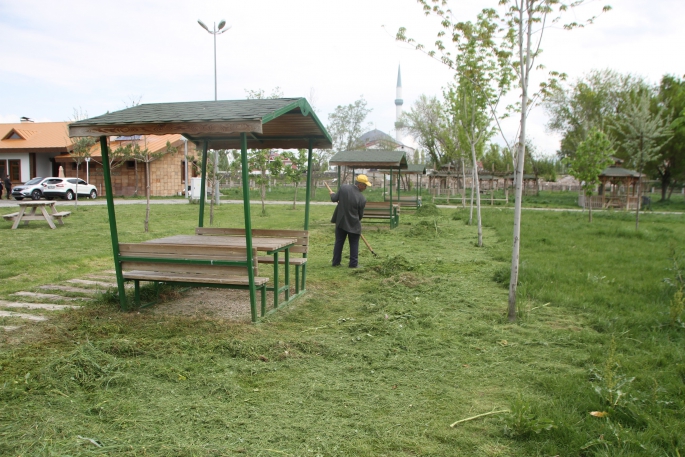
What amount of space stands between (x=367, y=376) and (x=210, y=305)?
2.92 m

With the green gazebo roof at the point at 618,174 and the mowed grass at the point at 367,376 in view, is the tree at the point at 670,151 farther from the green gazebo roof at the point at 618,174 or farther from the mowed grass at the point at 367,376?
the mowed grass at the point at 367,376

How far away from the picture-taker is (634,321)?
5562 mm

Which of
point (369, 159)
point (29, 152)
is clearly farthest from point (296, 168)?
point (29, 152)

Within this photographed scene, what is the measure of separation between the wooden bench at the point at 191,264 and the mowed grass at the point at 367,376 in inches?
17.7

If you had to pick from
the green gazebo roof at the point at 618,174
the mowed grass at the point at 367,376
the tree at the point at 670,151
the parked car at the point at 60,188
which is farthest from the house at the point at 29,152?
the tree at the point at 670,151

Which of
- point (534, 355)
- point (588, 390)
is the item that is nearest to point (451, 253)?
point (534, 355)

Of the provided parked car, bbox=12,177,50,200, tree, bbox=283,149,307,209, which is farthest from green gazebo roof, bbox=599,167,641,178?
parked car, bbox=12,177,50,200

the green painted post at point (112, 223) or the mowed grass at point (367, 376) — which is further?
the green painted post at point (112, 223)

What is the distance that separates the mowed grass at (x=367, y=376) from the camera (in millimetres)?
3057

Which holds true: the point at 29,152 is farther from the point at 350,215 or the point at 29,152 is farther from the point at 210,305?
the point at 210,305

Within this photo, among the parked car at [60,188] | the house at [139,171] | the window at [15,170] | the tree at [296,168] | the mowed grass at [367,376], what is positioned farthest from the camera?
the window at [15,170]

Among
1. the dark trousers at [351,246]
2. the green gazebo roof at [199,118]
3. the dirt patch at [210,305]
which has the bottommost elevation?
the dirt patch at [210,305]

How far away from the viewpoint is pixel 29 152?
3731 cm

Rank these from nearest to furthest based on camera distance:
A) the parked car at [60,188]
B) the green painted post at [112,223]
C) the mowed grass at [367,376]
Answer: the mowed grass at [367,376], the green painted post at [112,223], the parked car at [60,188]
